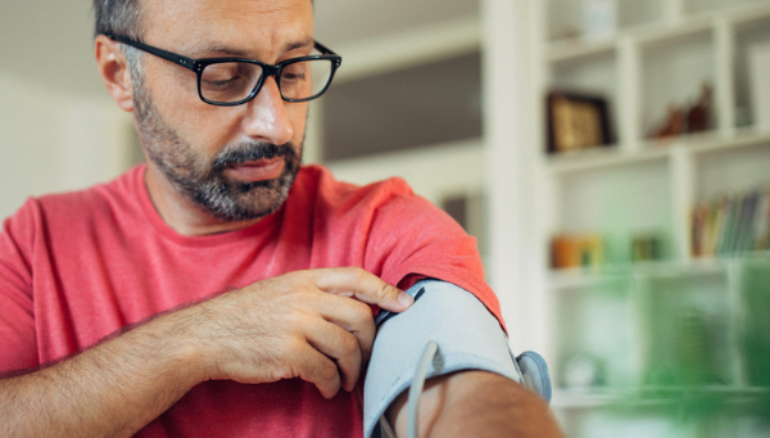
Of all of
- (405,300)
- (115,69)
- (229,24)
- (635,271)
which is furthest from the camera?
(635,271)

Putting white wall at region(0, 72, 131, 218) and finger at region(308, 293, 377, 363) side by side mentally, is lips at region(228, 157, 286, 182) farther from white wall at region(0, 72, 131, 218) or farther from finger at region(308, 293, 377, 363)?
white wall at region(0, 72, 131, 218)

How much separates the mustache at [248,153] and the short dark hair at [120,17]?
0.25 metres

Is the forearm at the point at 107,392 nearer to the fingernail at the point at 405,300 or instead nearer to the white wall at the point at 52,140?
the fingernail at the point at 405,300

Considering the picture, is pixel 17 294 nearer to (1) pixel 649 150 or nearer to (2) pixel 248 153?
(2) pixel 248 153

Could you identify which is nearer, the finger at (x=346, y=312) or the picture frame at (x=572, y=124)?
the finger at (x=346, y=312)

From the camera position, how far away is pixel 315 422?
0.90 meters

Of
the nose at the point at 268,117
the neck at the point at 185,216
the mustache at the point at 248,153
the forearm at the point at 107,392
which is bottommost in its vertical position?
the forearm at the point at 107,392

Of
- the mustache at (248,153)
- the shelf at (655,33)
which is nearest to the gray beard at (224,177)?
the mustache at (248,153)

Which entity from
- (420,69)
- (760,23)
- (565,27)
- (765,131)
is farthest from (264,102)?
(420,69)

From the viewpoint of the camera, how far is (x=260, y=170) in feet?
3.35

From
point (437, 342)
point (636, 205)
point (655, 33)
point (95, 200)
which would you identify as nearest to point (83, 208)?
point (95, 200)

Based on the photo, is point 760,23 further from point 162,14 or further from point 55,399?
point 55,399

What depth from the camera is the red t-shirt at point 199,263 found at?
0.91 m

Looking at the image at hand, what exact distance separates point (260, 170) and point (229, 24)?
0.22m
